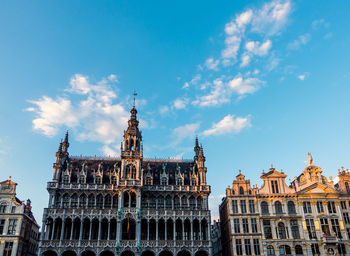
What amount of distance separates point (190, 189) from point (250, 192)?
12657 mm

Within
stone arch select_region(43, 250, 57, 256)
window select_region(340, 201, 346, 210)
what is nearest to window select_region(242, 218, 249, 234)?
window select_region(340, 201, 346, 210)

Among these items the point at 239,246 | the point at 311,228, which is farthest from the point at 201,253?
the point at 311,228

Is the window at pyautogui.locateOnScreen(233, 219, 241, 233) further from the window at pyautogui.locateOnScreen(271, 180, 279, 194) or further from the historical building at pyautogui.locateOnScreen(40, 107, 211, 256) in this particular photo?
the window at pyautogui.locateOnScreen(271, 180, 279, 194)

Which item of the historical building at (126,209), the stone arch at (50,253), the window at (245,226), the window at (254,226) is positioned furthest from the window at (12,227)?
the window at (254,226)

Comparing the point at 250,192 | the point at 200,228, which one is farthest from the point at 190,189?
the point at 250,192

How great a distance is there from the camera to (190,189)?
67.0 m

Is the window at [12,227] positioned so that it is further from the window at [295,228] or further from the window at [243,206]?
the window at [295,228]

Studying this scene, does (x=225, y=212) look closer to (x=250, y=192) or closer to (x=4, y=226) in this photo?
(x=250, y=192)

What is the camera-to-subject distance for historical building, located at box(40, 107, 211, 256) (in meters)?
59.6

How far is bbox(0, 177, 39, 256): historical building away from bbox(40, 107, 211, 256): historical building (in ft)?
22.8

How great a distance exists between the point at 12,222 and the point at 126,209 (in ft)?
76.1

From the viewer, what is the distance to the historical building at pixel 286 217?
6047 cm

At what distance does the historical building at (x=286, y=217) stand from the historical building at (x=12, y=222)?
42.4 m

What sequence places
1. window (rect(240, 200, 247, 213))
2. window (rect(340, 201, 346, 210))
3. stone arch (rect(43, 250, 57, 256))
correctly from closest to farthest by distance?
stone arch (rect(43, 250, 57, 256)) → window (rect(240, 200, 247, 213)) → window (rect(340, 201, 346, 210))
